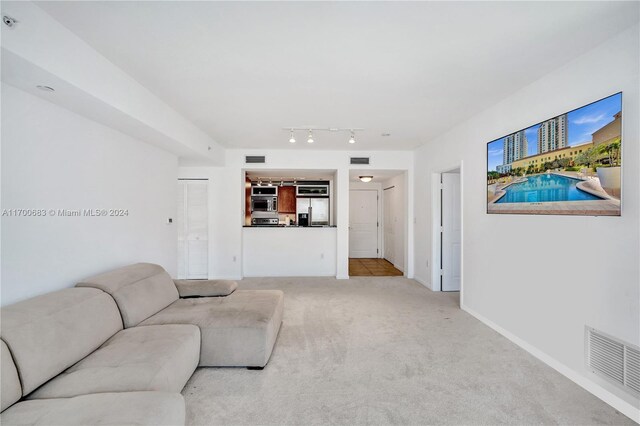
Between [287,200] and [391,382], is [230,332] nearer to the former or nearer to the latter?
[391,382]

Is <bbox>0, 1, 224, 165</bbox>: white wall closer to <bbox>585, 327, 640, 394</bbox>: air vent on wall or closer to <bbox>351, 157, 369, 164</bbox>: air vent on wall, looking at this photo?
<bbox>351, 157, 369, 164</bbox>: air vent on wall

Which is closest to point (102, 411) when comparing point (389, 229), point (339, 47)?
point (339, 47)

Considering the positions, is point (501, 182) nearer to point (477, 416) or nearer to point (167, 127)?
point (477, 416)

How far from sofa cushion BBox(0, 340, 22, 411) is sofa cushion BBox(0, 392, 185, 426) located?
42 millimetres

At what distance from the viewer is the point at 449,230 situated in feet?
16.0

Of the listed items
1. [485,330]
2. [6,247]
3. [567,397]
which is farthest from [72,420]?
[485,330]

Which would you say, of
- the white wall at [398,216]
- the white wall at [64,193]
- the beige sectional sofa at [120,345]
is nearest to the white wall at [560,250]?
the beige sectional sofa at [120,345]

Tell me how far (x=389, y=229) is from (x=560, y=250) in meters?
5.61

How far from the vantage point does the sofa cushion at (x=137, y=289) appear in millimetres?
2352

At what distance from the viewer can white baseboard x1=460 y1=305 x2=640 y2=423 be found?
1.88 meters

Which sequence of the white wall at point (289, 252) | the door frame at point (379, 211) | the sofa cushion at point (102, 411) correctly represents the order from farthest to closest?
1. the door frame at point (379, 211)
2. the white wall at point (289, 252)
3. the sofa cushion at point (102, 411)

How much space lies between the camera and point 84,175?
103 inches

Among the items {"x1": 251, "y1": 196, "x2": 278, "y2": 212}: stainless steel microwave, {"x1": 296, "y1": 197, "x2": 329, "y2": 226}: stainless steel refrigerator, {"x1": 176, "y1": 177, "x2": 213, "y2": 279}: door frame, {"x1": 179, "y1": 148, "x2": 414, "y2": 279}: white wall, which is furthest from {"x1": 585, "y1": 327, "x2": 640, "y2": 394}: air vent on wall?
{"x1": 251, "y1": 196, "x2": 278, "y2": 212}: stainless steel microwave

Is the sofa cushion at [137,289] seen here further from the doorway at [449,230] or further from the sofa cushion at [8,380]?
the doorway at [449,230]
